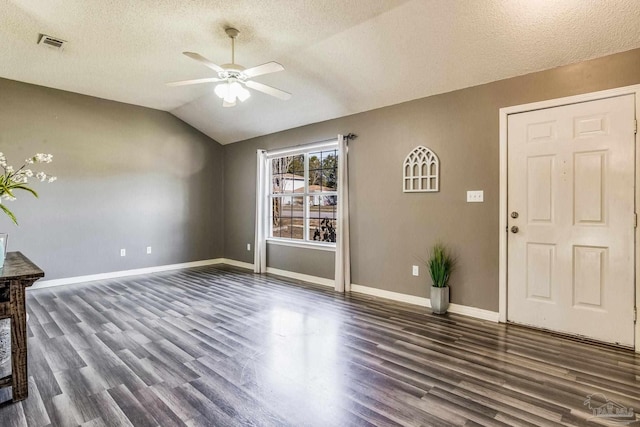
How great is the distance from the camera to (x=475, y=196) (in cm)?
354

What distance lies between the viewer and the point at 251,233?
244 inches

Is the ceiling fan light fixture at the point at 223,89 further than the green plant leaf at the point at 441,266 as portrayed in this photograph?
No

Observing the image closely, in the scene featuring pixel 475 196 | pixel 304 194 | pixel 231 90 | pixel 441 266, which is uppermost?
pixel 231 90

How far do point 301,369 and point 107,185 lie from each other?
4.66 meters

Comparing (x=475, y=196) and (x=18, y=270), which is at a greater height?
(x=475, y=196)

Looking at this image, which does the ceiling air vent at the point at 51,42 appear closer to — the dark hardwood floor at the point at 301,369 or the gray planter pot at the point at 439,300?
the dark hardwood floor at the point at 301,369

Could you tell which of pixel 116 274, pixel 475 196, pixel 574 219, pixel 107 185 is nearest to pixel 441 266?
pixel 475 196

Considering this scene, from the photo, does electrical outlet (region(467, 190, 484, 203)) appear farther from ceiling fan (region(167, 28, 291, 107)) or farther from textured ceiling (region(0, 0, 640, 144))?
ceiling fan (region(167, 28, 291, 107))

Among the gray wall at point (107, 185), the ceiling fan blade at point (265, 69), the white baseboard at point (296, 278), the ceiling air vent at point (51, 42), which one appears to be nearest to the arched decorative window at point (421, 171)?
the white baseboard at point (296, 278)

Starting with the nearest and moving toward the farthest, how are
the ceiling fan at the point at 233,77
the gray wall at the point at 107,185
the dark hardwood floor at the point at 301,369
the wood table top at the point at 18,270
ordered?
the dark hardwood floor at the point at 301,369 < the wood table top at the point at 18,270 < the ceiling fan at the point at 233,77 < the gray wall at the point at 107,185

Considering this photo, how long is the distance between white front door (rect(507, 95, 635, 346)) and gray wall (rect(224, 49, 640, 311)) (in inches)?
7.4

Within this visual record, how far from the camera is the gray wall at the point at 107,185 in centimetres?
458

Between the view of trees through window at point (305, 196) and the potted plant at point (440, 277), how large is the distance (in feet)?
5.62

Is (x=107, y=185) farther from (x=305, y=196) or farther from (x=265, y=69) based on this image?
(x=265, y=69)
